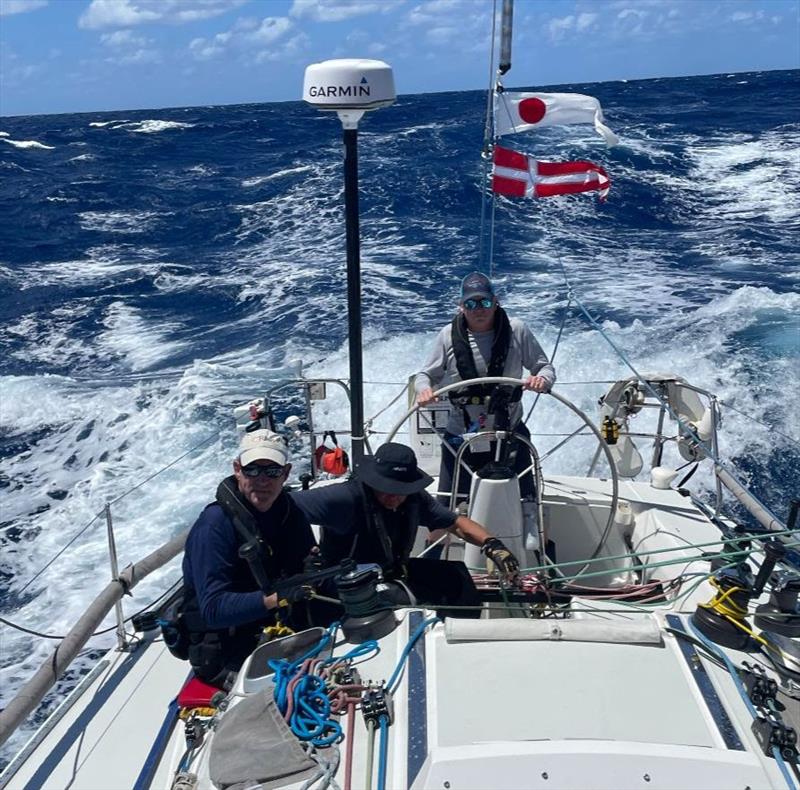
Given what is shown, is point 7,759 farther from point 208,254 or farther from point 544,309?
point 208,254

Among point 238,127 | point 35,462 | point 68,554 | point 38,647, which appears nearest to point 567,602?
point 38,647

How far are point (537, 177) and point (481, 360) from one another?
1.59m

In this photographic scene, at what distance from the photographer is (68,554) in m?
6.79

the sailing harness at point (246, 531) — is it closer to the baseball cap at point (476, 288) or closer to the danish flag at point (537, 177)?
the baseball cap at point (476, 288)

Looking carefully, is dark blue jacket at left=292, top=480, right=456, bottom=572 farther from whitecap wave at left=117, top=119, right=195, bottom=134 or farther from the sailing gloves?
whitecap wave at left=117, top=119, right=195, bottom=134

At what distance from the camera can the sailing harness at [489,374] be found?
3.96 metres

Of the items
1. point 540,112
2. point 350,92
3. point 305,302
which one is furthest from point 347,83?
point 305,302

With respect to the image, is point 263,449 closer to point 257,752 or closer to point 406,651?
point 406,651

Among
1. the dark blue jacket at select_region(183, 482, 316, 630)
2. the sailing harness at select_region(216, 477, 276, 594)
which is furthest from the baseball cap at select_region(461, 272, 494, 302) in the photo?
the sailing harness at select_region(216, 477, 276, 594)

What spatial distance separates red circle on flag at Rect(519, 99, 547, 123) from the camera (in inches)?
194

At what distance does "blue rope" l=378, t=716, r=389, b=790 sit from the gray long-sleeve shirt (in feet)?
6.62

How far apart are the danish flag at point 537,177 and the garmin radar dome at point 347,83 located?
1.94 meters

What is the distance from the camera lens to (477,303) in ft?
12.9

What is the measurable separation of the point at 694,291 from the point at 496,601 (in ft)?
33.4
